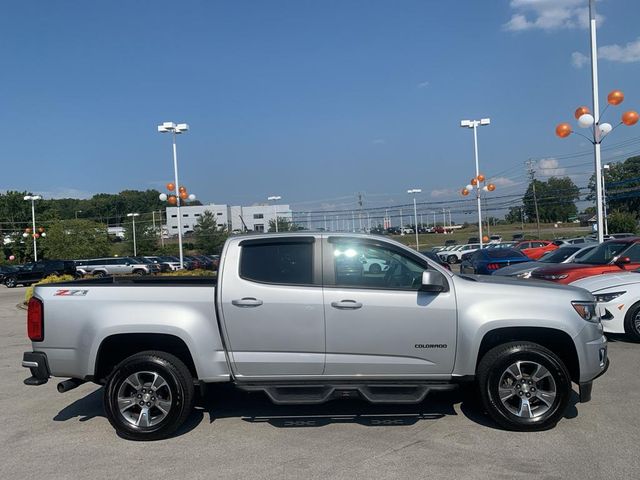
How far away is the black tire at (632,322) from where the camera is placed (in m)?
8.68

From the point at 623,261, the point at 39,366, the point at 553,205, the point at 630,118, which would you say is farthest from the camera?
the point at 553,205

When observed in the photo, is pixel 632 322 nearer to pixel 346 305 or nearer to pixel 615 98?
pixel 346 305

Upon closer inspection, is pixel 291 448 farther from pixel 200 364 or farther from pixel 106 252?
pixel 106 252

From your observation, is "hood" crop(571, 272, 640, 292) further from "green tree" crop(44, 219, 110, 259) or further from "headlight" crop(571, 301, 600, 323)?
"green tree" crop(44, 219, 110, 259)

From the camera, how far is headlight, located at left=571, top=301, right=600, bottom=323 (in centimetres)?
514

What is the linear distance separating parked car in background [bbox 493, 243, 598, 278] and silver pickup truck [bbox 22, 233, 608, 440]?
766 cm

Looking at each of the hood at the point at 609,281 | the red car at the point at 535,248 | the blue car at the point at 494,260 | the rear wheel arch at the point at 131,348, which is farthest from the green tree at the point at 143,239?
the rear wheel arch at the point at 131,348

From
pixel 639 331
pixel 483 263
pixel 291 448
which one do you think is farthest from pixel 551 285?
pixel 483 263

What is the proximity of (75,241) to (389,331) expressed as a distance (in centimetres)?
6476

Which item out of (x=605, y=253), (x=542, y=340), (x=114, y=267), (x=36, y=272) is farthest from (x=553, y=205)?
(x=542, y=340)

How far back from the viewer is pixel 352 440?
494 cm

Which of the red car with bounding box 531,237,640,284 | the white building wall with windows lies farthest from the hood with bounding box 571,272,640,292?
the white building wall with windows

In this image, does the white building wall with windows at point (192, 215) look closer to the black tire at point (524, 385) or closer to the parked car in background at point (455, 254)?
the parked car in background at point (455, 254)

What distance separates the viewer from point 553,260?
16016 mm
